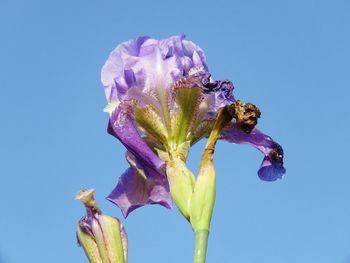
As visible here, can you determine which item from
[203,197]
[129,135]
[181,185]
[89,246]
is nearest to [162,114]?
[129,135]

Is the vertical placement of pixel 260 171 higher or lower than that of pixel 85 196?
higher

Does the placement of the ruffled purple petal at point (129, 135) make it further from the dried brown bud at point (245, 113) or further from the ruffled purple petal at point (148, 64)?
the dried brown bud at point (245, 113)

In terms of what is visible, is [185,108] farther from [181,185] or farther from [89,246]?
[89,246]

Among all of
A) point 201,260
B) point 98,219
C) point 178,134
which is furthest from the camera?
point 178,134

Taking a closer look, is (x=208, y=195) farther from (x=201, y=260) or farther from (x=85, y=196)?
(x=85, y=196)

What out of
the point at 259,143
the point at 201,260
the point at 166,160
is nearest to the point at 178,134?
the point at 166,160

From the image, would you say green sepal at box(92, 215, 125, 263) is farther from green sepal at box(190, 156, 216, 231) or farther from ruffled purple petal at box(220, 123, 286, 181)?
ruffled purple petal at box(220, 123, 286, 181)

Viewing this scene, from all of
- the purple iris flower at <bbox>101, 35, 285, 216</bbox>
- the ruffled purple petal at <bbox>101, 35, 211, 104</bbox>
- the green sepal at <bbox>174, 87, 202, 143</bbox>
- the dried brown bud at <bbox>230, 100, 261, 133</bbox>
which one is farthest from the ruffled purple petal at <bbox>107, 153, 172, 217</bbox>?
the dried brown bud at <bbox>230, 100, 261, 133</bbox>
